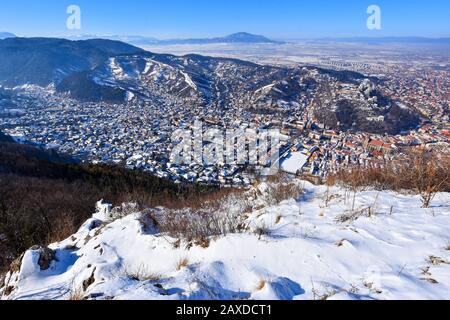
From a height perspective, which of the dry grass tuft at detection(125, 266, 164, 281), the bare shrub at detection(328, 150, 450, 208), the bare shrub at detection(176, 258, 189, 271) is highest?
the bare shrub at detection(328, 150, 450, 208)

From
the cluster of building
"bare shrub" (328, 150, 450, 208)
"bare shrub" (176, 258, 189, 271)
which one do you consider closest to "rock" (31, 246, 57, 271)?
"bare shrub" (176, 258, 189, 271)

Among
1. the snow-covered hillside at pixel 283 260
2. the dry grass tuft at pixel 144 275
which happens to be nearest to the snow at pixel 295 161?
the snow-covered hillside at pixel 283 260

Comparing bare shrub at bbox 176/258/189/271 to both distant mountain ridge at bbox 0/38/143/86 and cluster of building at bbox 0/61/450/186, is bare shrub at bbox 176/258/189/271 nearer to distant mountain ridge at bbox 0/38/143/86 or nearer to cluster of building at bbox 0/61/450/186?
cluster of building at bbox 0/61/450/186

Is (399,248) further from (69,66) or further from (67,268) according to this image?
(69,66)

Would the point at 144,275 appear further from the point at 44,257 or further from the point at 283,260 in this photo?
the point at 44,257

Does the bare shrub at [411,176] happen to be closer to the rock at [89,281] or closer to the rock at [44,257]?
the rock at [89,281]

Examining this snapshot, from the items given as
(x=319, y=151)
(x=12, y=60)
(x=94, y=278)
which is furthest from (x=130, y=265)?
(x=12, y=60)

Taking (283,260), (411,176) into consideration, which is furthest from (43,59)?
(283,260)
